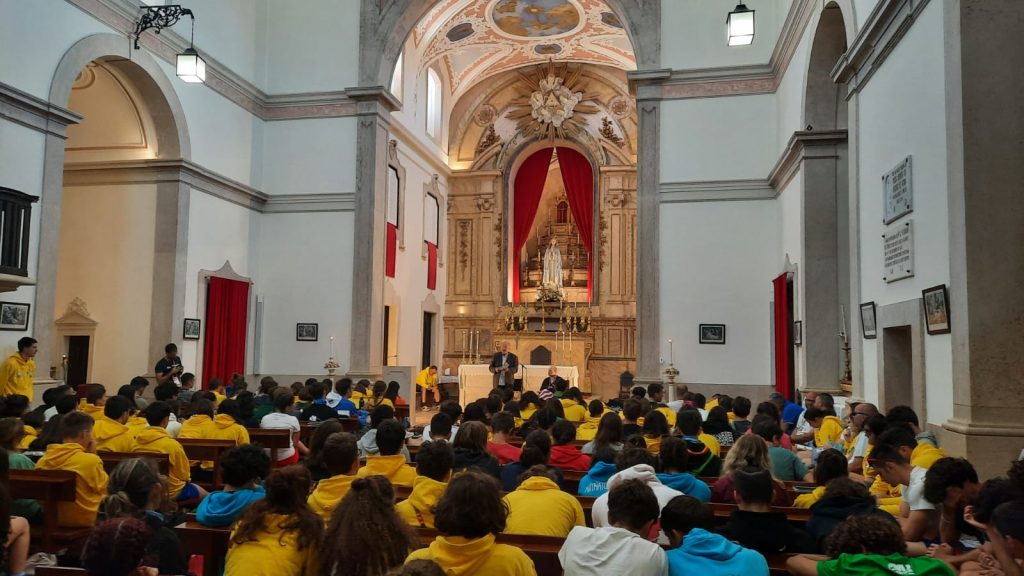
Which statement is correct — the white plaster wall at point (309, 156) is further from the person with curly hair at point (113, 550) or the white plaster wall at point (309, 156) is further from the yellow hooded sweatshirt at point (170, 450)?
the person with curly hair at point (113, 550)

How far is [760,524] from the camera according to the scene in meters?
3.34

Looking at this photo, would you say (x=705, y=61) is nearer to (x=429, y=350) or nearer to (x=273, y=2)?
(x=273, y=2)

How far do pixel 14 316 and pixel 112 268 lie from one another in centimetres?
347

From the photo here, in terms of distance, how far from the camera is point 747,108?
13.4m

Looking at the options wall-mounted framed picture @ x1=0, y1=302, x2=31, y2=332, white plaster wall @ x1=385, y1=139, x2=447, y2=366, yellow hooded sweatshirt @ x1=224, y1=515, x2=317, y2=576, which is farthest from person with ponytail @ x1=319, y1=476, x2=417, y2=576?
white plaster wall @ x1=385, y1=139, x2=447, y2=366

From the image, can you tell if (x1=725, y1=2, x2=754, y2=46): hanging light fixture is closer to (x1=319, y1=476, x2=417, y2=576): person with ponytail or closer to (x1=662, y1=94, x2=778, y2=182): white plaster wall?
(x1=662, y1=94, x2=778, y2=182): white plaster wall

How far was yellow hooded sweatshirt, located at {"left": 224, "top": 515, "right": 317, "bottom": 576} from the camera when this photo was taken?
2864mm

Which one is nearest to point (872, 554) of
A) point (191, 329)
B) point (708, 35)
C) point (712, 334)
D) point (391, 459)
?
point (391, 459)

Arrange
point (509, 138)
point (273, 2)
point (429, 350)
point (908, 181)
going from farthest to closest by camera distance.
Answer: point (509, 138) < point (429, 350) < point (273, 2) < point (908, 181)

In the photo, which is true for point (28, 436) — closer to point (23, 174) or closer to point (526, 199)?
point (23, 174)

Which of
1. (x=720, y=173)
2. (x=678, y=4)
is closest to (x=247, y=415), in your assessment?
(x=720, y=173)

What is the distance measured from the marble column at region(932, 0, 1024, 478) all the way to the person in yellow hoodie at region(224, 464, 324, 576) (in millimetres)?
4350

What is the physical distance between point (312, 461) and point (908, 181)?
5.24 metres

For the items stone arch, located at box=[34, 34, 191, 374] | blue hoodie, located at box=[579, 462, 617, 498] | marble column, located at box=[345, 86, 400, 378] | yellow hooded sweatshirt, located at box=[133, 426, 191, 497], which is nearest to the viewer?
blue hoodie, located at box=[579, 462, 617, 498]
